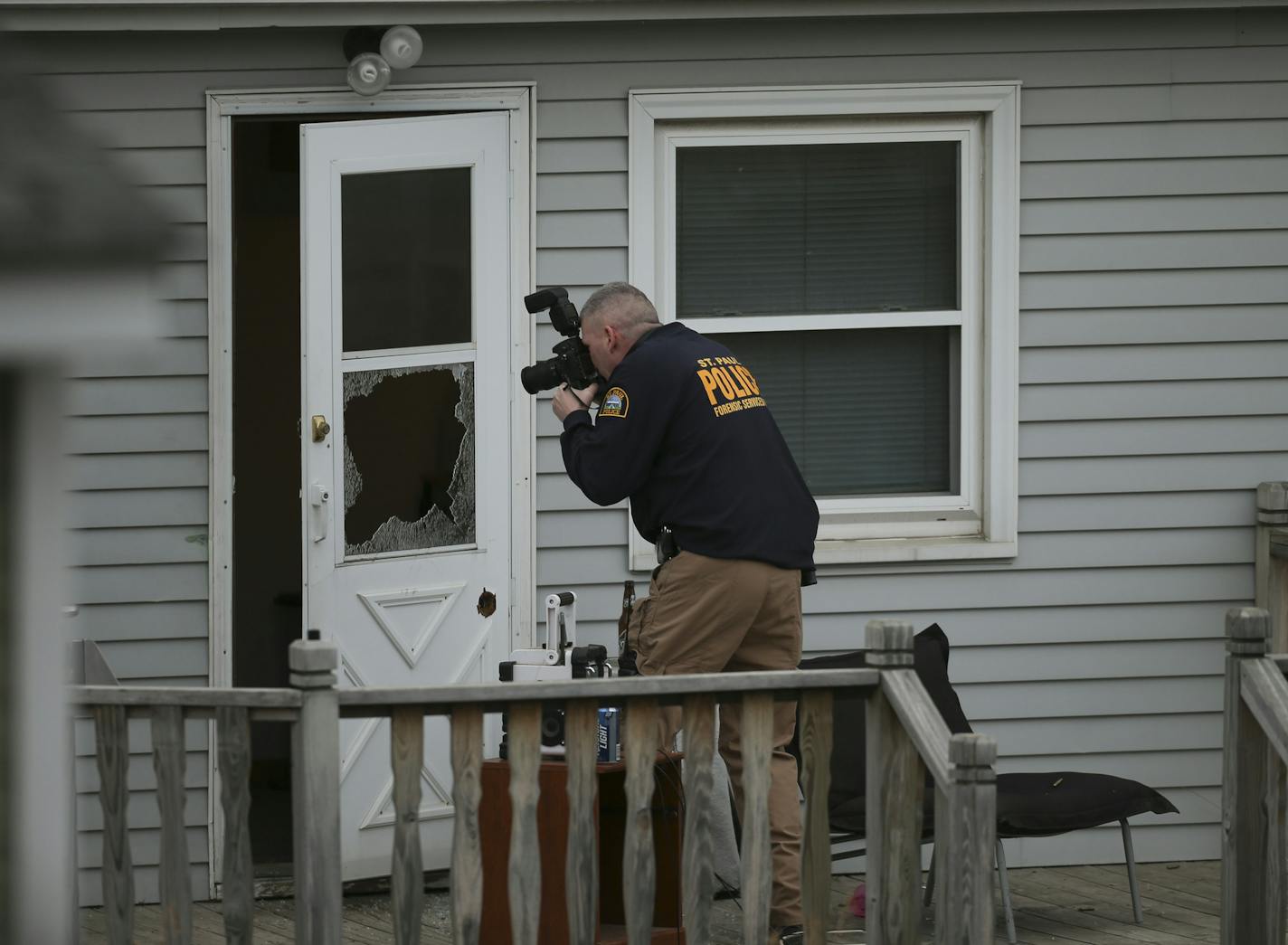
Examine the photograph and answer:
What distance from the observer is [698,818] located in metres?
3.64

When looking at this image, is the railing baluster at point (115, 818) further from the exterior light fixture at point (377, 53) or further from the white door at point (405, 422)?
the exterior light fixture at point (377, 53)

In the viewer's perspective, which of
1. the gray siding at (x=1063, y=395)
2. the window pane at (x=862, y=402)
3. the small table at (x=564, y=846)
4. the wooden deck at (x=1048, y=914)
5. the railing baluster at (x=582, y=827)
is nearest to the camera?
the railing baluster at (x=582, y=827)

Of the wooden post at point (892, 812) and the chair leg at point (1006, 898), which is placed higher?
the wooden post at point (892, 812)

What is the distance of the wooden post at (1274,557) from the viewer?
5.83 meters

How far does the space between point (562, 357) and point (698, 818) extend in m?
A: 1.79

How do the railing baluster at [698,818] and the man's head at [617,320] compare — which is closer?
the railing baluster at [698,818]

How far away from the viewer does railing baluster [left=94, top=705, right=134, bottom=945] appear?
3.55 metres

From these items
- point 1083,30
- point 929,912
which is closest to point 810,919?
point 929,912

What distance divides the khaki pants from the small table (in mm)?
318

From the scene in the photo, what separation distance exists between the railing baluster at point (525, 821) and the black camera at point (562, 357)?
161 cm

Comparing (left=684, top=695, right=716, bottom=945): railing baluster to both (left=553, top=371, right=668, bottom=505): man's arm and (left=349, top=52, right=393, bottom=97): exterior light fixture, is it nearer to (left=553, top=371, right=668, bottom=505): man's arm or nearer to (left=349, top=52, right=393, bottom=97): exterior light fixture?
(left=553, top=371, right=668, bottom=505): man's arm

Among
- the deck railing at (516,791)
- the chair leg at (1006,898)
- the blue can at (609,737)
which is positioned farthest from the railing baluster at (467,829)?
the chair leg at (1006,898)

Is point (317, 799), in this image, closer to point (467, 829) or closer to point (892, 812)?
point (467, 829)

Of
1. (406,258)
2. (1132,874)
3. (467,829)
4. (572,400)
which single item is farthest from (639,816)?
(406,258)
